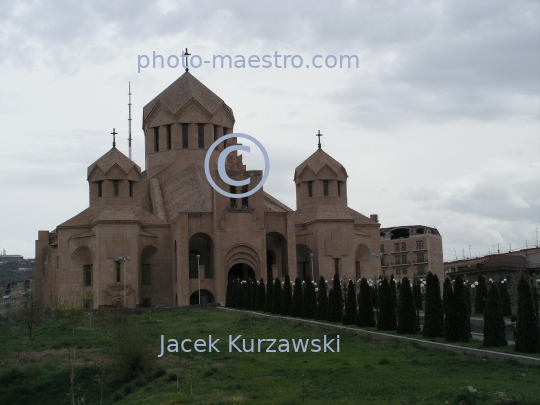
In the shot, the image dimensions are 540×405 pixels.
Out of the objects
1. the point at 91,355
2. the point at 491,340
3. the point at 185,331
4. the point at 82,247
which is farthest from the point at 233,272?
the point at 491,340

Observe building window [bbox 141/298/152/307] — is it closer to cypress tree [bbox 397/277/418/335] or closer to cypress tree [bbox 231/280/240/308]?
cypress tree [bbox 231/280/240/308]

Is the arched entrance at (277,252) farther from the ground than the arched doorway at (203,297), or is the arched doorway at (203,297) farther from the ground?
the arched entrance at (277,252)

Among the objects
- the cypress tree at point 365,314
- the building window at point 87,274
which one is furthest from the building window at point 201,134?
the cypress tree at point 365,314

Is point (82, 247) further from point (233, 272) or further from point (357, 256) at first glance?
point (357, 256)

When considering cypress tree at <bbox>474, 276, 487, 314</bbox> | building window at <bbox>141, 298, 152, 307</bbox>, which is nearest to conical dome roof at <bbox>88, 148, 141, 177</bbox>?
building window at <bbox>141, 298, 152, 307</bbox>

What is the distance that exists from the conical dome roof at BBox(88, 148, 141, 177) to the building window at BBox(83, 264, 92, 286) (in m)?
5.22

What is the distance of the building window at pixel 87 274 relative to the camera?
150 ft

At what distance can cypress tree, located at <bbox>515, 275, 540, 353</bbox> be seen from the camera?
64.3 feet

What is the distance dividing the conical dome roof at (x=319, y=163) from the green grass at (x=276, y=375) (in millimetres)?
21235

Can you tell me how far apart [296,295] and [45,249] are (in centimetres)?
2658

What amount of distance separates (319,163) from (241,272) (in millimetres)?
7753

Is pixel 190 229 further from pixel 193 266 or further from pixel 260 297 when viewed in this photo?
pixel 260 297

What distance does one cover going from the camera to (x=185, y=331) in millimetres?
28656

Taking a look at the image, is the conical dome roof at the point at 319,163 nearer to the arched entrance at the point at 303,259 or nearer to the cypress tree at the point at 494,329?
the arched entrance at the point at 303,259
